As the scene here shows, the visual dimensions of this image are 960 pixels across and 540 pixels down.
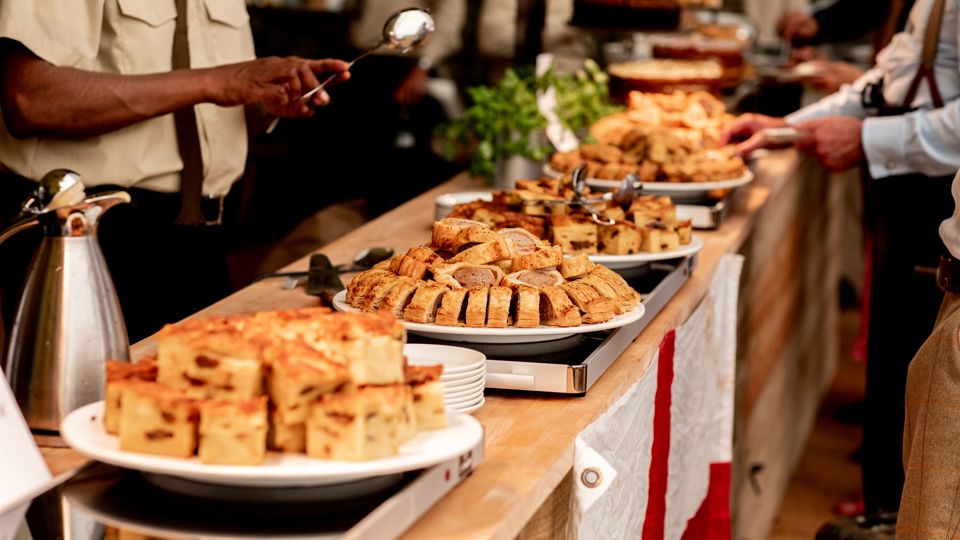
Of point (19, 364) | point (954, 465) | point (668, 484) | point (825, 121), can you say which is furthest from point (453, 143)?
point (19, 364)

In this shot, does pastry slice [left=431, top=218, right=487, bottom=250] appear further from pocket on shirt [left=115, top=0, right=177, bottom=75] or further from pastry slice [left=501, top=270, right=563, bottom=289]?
pocket on shirt [left=115, top=0, right=177, bottom=75]

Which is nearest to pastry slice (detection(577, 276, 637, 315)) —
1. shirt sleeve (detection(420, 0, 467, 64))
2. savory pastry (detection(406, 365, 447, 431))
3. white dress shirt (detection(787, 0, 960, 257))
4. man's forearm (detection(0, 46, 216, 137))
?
savory pastry (detection(406, 365, 447, 431))

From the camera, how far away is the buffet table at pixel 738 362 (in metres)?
1.28

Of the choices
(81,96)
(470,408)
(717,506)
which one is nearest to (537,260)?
(470,408)

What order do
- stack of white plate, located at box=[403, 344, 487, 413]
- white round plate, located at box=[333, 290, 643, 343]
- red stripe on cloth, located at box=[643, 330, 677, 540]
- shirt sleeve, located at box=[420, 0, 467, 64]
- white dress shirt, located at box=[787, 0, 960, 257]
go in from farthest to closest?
shirt sleeve, located at box=[420, 0, 467, 64] → white dress shirt, located at box=[787, 0, 960, 257] → red stripe on cloth, located at box=[643, 330, 677, 540] → white round plate, located at box=[333, 290, 643, 343] → stack of white plate, located at box=[403, 344, 487, 413]

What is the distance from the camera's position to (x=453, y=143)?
3.18 meters

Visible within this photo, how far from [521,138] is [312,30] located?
124 inches

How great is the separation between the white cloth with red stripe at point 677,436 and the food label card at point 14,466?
59cm

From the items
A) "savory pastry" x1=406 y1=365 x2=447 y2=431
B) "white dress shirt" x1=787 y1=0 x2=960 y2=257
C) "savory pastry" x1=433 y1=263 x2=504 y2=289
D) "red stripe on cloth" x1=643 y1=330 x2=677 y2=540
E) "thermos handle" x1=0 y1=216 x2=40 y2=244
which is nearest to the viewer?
"savory pastry" x1=406 y1=365 x2=447 y2=431

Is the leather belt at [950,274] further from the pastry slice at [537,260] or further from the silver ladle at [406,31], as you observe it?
the silver ladle at [406,31]

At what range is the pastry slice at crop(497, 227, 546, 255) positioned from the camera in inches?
70.7

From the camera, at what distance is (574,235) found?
6.69 feet

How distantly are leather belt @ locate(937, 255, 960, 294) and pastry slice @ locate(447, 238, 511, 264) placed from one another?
29.6 inches

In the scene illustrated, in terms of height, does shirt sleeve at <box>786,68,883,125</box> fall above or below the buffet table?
above
